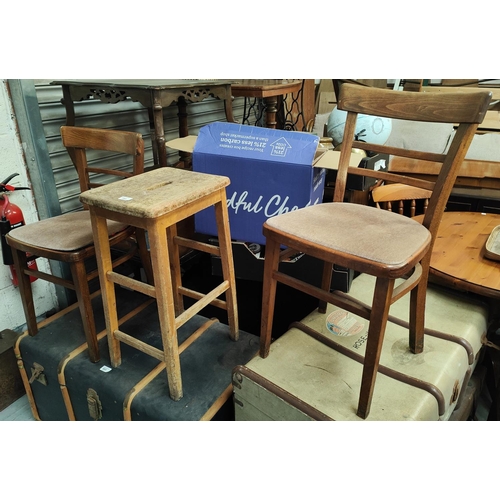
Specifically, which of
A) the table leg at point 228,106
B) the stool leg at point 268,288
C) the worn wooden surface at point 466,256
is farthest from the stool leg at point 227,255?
the table leg at point 228,106

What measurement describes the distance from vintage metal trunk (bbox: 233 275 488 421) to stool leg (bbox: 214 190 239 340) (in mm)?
273

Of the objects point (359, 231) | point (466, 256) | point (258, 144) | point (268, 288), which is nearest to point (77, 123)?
point (258, 144)

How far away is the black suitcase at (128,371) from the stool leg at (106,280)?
9 cm

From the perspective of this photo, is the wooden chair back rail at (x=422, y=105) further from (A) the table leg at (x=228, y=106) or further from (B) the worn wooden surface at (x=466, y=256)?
(A) the table leg at (x=228, y=106)

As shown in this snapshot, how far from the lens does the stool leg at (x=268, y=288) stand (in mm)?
1428

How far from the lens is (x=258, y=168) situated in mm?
1887

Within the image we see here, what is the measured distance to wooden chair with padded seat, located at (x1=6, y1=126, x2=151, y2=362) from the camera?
1.55m

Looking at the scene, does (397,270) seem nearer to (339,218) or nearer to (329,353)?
(339,218)

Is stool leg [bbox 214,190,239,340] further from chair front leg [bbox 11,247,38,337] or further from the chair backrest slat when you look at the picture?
chair front leg [bbox 11,247,38,337]

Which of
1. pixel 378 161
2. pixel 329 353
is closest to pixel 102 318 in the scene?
pixel 329 353

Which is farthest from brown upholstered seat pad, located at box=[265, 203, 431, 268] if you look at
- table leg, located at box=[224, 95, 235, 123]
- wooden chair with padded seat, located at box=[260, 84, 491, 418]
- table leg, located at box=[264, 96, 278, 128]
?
table leg, located at box=[264, 96, 278, 128]

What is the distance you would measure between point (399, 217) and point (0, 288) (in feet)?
6.19

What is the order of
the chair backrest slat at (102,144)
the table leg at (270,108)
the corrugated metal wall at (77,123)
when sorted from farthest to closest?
the table leg at (270,108), the corrugated metal wall at (77,123), the chair backrest slat at (102,144)

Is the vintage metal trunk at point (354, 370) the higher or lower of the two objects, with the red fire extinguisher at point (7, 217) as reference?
lower
